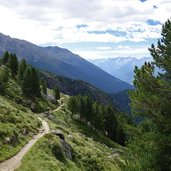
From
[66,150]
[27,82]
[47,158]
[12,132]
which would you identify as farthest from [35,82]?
[47,158]

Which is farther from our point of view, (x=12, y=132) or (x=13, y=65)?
(x=13, y=65)

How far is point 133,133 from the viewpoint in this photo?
27.6m

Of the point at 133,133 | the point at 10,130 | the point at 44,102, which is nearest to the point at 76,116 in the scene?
the point at 44,102

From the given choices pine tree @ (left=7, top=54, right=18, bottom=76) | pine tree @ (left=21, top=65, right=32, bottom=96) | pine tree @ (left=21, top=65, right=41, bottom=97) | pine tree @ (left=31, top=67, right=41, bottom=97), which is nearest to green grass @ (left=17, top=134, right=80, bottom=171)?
pine tree @ (left=21, top=65, right=32, bottom=96)

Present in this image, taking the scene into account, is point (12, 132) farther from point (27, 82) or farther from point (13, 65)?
point (13, 65)

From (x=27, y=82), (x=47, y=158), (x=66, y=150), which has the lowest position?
(x=66, y=150)

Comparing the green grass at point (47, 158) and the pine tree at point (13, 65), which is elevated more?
the pine tree at point (13, 65)

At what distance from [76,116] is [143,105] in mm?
110641

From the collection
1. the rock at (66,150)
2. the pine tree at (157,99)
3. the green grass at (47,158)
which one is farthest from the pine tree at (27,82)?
the pine tree at (157,99)

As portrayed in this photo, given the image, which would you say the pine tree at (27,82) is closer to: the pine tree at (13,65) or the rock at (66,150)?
the pine tree at (13,65)

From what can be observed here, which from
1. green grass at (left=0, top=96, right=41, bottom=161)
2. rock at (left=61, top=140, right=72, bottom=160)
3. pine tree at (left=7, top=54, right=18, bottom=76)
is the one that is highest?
pine tree at (left=7, top=54, right=18, bottom=76)

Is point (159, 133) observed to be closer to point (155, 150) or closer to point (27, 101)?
point (155, 150)

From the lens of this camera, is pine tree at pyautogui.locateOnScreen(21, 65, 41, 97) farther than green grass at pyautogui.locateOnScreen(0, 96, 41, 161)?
Yes

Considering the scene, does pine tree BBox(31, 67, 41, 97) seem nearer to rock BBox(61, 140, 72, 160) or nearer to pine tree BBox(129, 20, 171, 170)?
rock BBox(61, 140, 72, 160)
